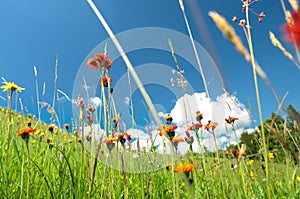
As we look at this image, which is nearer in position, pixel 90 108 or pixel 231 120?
pixel 90 108

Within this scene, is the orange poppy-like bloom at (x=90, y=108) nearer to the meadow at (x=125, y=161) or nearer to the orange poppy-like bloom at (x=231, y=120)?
the meadow at (x=125, y=161)

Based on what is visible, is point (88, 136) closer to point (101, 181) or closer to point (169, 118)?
point (101, 181)

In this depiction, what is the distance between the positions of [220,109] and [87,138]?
72 centimetres

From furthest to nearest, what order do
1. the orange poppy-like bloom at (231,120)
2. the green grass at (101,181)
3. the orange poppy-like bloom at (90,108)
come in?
the orange poppy-like bloom at (231,120)
the orange poppy-like bloom at (90,108)
the green grass at (101,181)

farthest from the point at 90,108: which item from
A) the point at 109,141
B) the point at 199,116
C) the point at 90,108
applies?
the point at 199,116

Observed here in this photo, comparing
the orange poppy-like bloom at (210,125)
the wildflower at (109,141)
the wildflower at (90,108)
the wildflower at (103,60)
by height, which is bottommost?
the wildflower at (109,141)

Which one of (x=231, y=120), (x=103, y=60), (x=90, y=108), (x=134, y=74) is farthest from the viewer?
(x=231, y=120)

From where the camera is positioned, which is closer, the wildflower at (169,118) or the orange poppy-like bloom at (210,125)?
the wildflower at (169,118)

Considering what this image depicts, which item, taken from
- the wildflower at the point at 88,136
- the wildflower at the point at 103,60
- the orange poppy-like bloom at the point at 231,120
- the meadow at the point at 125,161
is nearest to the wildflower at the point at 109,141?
the meadow at the point at 125,161

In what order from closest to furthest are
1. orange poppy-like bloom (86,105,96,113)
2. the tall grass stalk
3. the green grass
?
the tall grass stalk < the green grass < orange poppy-like bloom (86,105,96,113)

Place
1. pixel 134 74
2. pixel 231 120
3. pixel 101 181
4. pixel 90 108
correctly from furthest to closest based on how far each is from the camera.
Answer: pixel 101 181 < pixel 231 120 < pixel 90 108 < pixel 134 74

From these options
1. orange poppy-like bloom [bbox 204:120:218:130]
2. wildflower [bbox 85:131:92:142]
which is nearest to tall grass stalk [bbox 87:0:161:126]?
orange poppy-like bloom [bbox 204:120:218:130]

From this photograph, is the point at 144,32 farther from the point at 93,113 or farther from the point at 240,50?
the point at 240,50

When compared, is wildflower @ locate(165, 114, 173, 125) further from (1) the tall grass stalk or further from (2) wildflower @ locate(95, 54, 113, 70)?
(1) the tall grass stalk
